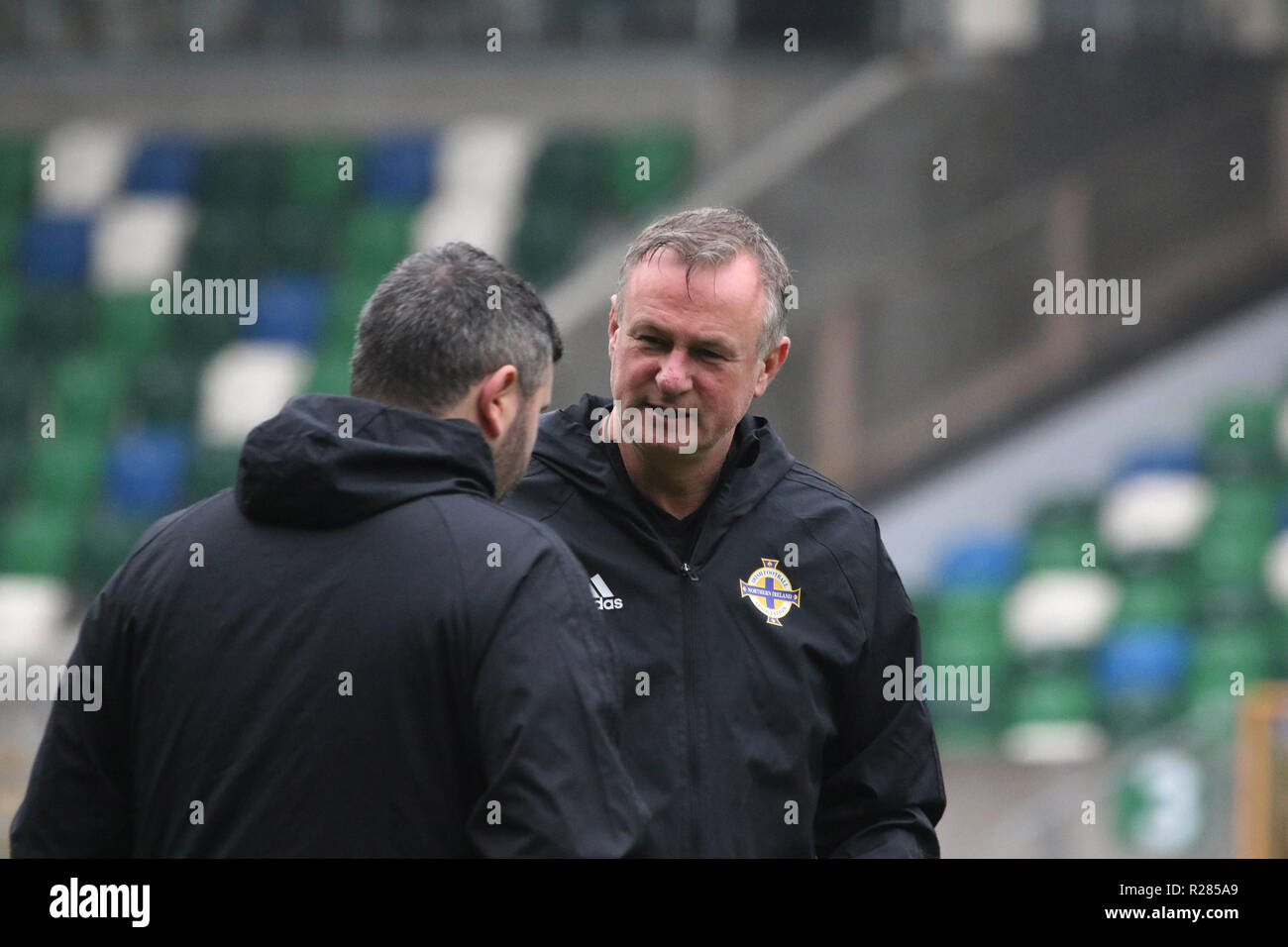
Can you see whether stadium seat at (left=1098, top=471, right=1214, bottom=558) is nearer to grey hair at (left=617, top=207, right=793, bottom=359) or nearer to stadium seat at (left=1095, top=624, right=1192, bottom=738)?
stadium seat at (left=1095, top=624, right=1192, bottom=738)

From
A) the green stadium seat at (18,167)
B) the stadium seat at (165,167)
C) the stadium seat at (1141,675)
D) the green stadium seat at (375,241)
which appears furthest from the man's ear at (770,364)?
the green stadium seat at (18,167)

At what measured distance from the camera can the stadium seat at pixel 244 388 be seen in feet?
27.9

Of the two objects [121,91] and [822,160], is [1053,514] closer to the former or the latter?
[822,160]

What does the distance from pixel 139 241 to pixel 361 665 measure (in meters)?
8.23

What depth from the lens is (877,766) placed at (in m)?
2.22

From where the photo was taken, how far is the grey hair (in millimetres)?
2244

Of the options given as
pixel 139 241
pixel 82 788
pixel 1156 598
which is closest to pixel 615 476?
pixel 82 788

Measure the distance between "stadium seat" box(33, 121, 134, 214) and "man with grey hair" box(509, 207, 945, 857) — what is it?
26.2ft

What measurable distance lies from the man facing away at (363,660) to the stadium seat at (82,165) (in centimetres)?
829

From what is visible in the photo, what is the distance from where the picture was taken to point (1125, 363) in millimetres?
8570

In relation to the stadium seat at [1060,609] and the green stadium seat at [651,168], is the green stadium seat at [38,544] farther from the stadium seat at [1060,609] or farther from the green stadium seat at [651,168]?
the stadium seat at [1060,609]

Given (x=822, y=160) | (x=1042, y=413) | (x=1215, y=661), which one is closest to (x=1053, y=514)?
(x=1042, y=413)

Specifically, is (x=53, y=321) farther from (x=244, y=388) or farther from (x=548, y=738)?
(x=548, y=738)
